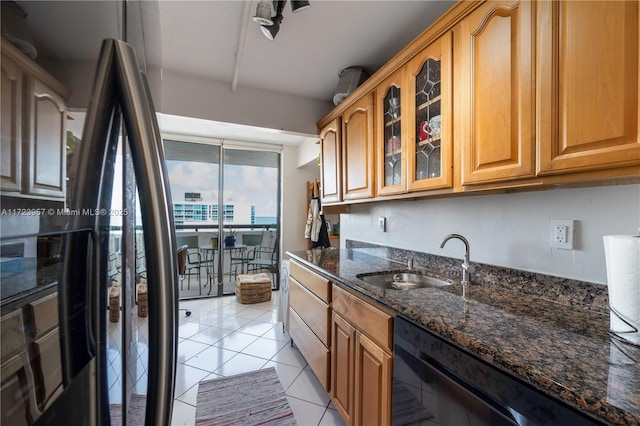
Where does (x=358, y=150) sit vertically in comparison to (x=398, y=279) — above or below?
above

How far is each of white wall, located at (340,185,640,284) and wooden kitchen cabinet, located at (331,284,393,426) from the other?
0.73m

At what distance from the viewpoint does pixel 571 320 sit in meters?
1.01

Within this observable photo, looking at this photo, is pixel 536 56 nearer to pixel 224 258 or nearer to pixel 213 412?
pixel 213 412

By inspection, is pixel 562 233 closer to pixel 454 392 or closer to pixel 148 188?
pixel 454 392

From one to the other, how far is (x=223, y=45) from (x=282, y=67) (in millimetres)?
487

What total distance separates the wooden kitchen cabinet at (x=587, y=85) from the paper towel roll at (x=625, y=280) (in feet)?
0.80

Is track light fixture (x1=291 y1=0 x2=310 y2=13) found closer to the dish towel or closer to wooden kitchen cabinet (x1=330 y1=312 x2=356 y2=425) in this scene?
wooden kitchen cabinet (x1=330 y1=312 x2=356 y2=425)

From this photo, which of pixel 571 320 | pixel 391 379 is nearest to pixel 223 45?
pixel 391 379

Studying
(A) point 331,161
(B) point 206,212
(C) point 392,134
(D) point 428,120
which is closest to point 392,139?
(C) point 392,134

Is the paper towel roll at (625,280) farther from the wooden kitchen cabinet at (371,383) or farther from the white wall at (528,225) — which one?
the wooden kitchen cabinet at (371,383)

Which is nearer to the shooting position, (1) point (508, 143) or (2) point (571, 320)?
(2) point (571, 320)

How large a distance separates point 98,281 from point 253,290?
12.7ft

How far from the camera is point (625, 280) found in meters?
0.80

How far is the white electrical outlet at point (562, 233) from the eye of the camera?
1.17 meters
